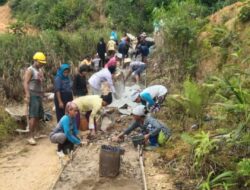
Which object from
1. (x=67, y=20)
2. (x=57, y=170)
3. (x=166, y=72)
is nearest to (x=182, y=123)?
(x=57, y=170)

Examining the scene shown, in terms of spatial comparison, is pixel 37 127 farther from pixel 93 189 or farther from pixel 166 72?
pixel 166 72

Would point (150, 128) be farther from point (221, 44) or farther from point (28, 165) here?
point (221, 44)

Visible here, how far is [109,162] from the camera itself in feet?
23.1

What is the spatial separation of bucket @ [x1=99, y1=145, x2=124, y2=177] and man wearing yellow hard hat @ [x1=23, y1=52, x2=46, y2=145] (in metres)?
2.35

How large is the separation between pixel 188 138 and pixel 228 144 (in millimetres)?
656

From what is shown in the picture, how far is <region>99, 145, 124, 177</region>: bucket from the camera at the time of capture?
704 cm

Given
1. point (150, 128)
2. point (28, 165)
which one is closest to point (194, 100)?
point (150, 128)

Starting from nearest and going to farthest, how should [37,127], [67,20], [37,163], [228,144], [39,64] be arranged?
[228,144], [37,163], [39,64], [37,127], [67,20]

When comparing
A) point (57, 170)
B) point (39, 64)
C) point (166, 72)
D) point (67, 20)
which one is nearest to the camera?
point (57, 170)

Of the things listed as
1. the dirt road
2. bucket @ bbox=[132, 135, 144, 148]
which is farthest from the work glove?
the dirt road

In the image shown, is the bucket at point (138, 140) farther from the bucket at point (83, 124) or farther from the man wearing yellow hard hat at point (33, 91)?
the man wearing yellow hard hat at point (33, 91)

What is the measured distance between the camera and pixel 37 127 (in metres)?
9.77

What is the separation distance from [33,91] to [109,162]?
261 centimetres

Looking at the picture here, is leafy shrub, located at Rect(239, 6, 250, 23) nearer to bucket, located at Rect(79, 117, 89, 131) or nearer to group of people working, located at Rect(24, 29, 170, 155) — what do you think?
group of people working, located at Rect(24, 29, 170, 155)
